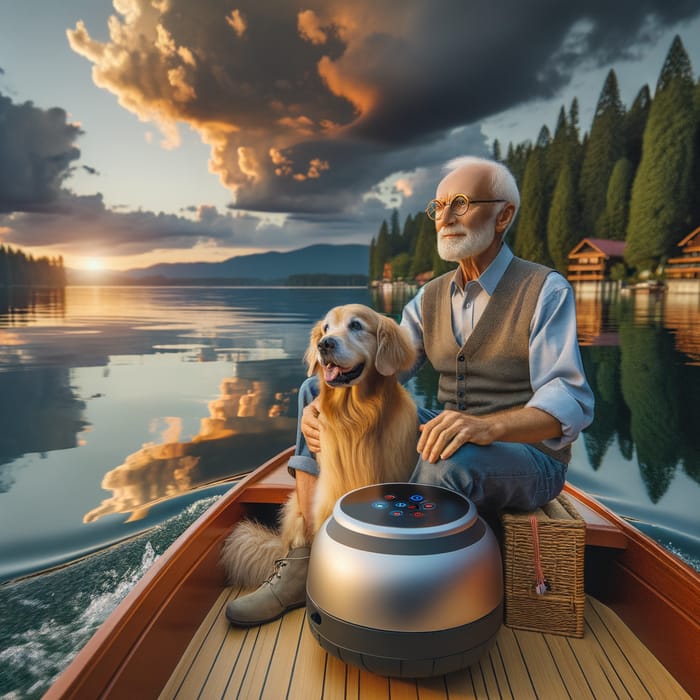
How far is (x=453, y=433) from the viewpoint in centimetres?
184

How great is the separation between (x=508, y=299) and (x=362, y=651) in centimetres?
138

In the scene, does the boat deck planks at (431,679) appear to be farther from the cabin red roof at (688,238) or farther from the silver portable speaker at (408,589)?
the cabin red roof at (688,238)

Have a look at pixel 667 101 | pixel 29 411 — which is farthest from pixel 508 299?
pixel 667 101

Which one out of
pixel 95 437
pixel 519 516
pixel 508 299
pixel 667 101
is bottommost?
pixel 95 437

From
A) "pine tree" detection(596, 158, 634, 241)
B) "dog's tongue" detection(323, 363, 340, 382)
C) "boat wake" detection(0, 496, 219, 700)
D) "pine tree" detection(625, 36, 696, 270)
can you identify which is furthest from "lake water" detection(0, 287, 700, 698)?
"pine tree" detection(596, 158, 634, 241)

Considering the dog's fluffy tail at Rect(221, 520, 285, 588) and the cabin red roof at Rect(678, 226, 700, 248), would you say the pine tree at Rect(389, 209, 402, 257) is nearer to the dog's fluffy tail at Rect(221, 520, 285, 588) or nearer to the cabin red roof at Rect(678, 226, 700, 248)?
the cabin red roof at Rect(678, 226, 700, 248)

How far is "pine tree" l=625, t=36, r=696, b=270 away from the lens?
1156 inches

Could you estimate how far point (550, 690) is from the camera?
179 centimetres

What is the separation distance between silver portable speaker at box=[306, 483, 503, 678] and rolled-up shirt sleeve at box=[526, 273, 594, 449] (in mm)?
490

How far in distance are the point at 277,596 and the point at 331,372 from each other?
0.94 meters

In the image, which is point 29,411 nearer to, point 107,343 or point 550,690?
point 107,343

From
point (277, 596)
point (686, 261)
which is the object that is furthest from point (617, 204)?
point (277, 596)

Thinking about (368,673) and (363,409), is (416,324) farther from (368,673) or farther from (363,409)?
(368,673)

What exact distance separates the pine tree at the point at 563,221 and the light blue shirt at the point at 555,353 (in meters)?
36.1
